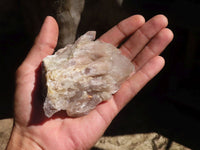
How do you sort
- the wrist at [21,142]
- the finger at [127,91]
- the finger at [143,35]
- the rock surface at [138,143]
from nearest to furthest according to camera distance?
the wrist at [21,142] → the finger at [127,91] → the finger at [143,35] → the rock surface at [138,143]

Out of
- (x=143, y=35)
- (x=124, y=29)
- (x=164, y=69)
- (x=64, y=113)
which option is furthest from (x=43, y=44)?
(x=164, y=69)

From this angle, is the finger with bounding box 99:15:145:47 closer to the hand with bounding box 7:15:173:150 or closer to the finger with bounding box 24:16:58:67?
the hand with bounding box 7:15:173:150

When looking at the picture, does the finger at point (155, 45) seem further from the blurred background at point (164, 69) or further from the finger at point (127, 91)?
the blurred background at point (164, 69)

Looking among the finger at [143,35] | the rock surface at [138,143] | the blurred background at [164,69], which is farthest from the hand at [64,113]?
the rock surface at [138,143]

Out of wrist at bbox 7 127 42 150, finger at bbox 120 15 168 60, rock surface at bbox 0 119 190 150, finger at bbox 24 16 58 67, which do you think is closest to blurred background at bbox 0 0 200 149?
rock surface at bbox 0 119 190 150

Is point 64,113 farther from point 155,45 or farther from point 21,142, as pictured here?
point 155,45
